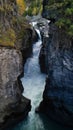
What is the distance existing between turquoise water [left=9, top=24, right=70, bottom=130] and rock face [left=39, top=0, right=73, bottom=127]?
876 mm

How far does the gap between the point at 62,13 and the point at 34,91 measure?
24.3 feet

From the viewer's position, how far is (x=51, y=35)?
26328 millimetres

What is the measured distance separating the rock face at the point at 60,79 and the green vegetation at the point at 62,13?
0.77m

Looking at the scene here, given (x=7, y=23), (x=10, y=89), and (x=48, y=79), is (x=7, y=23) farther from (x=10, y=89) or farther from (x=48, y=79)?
(x=48, y=79)

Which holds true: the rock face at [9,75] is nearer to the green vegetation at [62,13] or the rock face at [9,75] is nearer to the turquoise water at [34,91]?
the turquoise water at [34,91]

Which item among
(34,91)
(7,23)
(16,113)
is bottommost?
(16,113)

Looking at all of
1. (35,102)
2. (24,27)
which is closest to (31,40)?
(24,27)

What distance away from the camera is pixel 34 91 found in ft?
95.3

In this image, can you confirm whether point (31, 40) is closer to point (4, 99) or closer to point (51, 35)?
point (51, 35)

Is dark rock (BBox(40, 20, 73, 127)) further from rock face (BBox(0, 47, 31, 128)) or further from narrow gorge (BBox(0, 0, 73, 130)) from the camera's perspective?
rock face (BBox(0, 47, 31, 128))

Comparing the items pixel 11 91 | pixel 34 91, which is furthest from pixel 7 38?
pixel 34 91

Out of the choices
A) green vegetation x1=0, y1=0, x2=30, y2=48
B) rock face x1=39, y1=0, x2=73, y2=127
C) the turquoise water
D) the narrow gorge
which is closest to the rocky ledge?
the narrow gorge

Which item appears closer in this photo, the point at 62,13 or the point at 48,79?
the point at 62,13

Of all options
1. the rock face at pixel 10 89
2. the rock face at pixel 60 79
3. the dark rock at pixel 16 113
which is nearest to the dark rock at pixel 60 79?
the rock face at pixel 60 79
